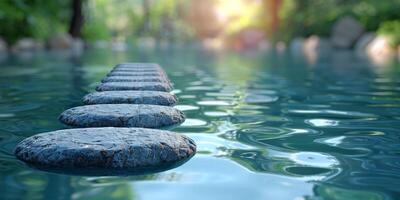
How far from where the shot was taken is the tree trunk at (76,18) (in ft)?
73.4

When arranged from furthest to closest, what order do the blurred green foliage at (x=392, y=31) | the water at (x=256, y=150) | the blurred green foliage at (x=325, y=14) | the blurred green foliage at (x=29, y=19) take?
the blurred green foliage at (x=325, y=14) < the blurred green foliage at (x=29, y=19) < the blurred green foliage at (x=392, y=31) < the water at (x=256, y=150)

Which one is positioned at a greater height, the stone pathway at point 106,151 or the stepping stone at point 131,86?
the stepping stone at point 131,86

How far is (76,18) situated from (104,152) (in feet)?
71.1

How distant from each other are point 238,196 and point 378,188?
539mm

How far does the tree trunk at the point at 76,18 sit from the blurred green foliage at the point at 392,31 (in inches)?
506

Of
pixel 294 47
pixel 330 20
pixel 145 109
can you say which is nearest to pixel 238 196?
pixel 145 109

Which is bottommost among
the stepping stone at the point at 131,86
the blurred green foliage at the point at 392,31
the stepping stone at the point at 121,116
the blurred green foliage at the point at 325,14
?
the stepping stone at the point at 121,116

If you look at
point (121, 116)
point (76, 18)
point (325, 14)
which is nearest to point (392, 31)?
point (325, 14)

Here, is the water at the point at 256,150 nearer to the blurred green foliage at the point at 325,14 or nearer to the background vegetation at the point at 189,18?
the background vegetation at the point at 189,18

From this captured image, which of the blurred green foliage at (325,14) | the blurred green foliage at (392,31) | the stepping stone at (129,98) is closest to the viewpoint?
the stepping stone at (129,98)

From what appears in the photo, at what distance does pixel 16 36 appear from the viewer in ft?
64.8

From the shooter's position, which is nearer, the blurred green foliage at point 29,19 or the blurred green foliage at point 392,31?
the blurred green foliage at point 392,31

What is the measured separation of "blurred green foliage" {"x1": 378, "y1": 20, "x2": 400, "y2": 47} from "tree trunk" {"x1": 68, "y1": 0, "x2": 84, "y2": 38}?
1284 cm

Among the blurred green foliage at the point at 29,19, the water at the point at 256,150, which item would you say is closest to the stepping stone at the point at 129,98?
the water at the point at 256,150
